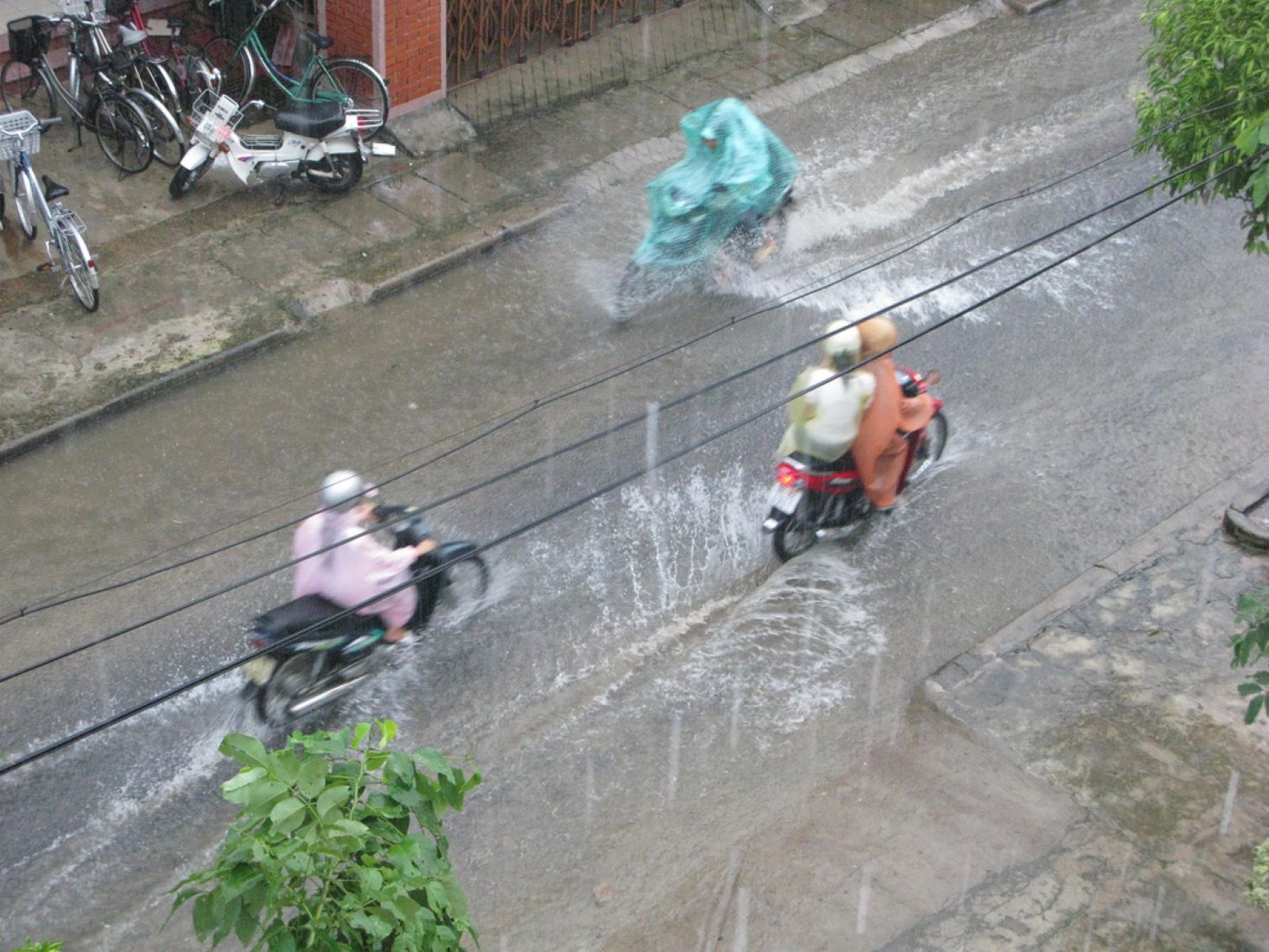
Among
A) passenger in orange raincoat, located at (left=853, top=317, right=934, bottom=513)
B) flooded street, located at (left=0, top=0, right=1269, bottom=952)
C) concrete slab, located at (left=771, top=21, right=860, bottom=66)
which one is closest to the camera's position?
flooded street, located at (left=0, top=0, right=1269, bottom=952)

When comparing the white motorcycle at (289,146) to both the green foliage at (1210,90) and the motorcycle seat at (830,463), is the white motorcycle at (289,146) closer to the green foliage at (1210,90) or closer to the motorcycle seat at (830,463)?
the motorcycle seat at (830,463)

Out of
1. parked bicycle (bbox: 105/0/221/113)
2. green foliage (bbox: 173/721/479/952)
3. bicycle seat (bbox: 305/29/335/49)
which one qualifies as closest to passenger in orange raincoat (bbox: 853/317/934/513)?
green foliage (bbox: 173/721/479/952)

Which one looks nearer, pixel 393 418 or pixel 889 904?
pixel 889 904

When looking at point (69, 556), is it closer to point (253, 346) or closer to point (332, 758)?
point (253, 346)

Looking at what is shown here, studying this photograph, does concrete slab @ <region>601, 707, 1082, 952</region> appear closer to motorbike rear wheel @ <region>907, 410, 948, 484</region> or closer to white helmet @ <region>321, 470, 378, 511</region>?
motorbike rear wheel @ <region>907, 410, 948, 484</region>

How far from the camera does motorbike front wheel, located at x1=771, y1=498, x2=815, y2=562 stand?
854 centimetres

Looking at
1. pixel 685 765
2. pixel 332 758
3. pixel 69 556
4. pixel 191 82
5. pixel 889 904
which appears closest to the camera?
pixel 332 758

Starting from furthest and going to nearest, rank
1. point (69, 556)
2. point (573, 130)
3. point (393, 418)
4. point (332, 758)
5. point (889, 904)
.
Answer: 1. point (573, 130)
2. point (393, 418)
3. point (69, 556)
4. point (889, 904)
5. point (332, 758)

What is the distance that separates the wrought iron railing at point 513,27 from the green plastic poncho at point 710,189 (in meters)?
3.29

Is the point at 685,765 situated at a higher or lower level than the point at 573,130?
lower

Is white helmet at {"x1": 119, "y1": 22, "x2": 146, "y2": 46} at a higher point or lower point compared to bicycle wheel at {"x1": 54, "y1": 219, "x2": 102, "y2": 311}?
higher

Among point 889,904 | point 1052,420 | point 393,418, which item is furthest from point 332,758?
point 1052,420

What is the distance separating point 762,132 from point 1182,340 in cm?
369

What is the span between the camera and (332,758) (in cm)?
398
